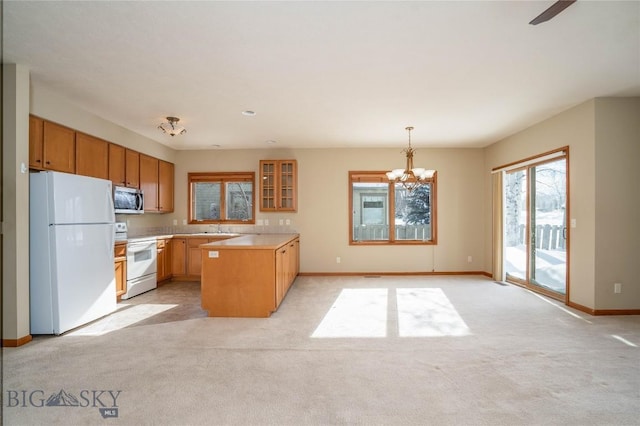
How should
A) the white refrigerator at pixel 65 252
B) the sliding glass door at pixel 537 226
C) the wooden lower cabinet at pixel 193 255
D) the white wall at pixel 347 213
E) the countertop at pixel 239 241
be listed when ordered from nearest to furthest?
the white refrigerator at pixel 65 252 → the countertop at pixel 239 241 → the sliding glass door at pixel 537 226 → the wooden lower cabinet at pixel 193 255 → the white wall at pixel 347 213

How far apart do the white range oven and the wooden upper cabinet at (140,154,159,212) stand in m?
0.73

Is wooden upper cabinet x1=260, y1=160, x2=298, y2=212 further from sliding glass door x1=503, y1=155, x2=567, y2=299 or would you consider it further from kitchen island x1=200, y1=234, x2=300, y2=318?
sliding glass door x1=503, y1=155, x2=567, y2=299

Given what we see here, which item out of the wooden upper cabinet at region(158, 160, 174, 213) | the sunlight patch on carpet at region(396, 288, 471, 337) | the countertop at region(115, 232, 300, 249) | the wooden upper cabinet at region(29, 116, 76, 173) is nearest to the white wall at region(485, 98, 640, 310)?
the sunlight patch on carpet at region(396, 288, 471, 337)

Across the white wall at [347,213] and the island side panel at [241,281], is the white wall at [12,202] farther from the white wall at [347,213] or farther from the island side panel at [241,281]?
the white wall at [347,213]

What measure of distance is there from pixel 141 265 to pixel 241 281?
2.29m

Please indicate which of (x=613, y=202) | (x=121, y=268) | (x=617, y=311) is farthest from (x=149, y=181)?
(x=617, y=311)

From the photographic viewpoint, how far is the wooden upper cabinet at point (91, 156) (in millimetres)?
4114

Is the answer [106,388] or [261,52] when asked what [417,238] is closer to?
[261,52]

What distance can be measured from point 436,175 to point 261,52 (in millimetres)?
4938

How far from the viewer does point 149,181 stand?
19.0ft

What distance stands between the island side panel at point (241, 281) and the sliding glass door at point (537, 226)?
4.20 metres

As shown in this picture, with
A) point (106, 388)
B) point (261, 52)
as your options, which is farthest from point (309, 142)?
point (106, 388)

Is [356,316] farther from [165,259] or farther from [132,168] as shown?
[132,168]

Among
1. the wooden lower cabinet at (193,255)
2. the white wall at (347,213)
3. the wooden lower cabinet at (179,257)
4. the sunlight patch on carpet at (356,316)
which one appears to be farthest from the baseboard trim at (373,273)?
the wooden lower cabinet at (179,257)
